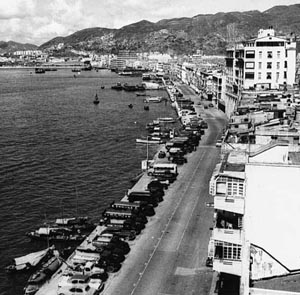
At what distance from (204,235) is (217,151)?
27990 millimetres

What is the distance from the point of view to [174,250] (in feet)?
97.4

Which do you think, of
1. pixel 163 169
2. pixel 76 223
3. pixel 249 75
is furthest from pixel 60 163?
pixel 249 75

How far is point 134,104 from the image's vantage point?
124375mm

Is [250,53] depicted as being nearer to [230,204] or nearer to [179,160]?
[179,160]

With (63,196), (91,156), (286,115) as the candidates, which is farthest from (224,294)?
(91,156)

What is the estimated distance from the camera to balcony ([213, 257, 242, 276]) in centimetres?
1805

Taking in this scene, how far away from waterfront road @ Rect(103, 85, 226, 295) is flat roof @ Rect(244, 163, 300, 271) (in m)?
9.43

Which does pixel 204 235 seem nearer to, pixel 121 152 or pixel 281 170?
pixel 281 170

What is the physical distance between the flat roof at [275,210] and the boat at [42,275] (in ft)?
51.6

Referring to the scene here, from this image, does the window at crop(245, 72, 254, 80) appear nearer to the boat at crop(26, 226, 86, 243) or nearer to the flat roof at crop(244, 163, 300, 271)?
the boat at crop(26, 226, 86, 243)

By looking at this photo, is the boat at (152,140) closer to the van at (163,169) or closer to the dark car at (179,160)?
the dark car at (179,160)

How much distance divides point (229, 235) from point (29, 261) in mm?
17588

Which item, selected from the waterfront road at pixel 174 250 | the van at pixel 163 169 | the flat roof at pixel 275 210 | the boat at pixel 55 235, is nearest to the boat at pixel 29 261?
the boat at pixel 55 235

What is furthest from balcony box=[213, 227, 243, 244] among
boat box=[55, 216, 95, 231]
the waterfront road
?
boat box=[55, 216, 95, 231]
